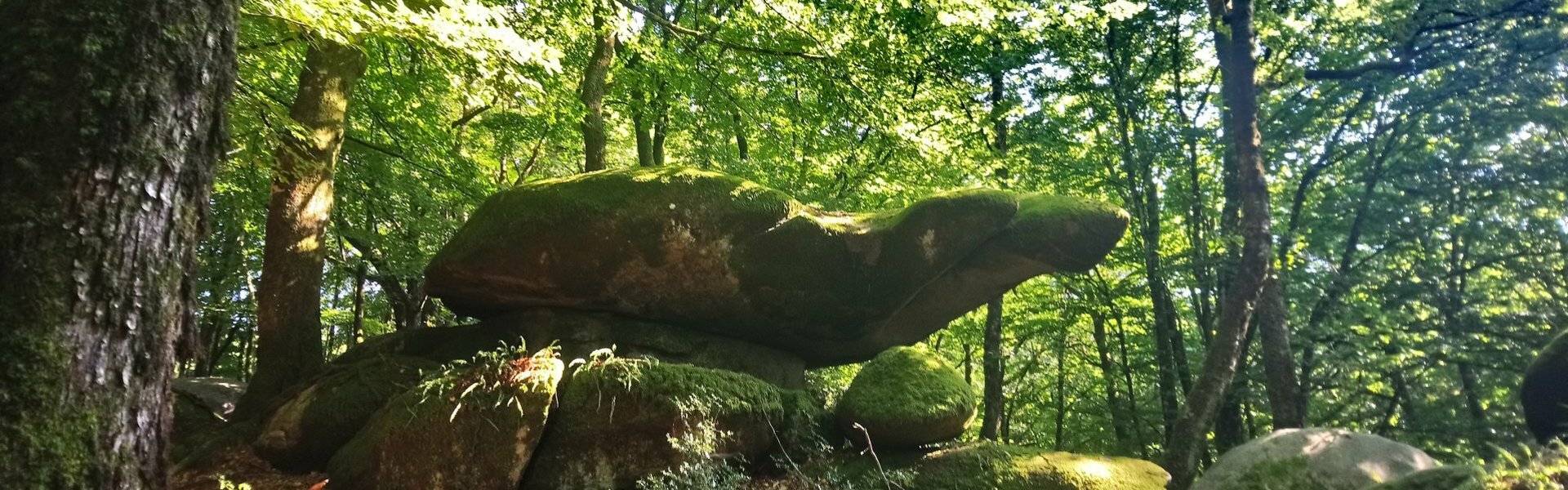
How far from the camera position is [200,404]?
25.6ft

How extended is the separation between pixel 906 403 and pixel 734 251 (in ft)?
7.58

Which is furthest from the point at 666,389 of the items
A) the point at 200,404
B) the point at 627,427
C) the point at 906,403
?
the point at 200,404

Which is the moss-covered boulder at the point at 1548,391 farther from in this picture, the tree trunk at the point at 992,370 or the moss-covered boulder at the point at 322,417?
the moss-covered boulder at the point at 322,417

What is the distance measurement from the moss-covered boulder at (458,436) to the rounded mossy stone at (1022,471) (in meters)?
3.25

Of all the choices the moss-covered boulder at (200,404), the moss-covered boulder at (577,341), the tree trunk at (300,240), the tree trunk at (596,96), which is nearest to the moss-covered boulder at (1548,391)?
the moss-covered boulder at (577,341)

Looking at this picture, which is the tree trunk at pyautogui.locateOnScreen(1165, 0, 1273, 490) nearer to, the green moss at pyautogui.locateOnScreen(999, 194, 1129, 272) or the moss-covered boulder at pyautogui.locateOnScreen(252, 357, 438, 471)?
the green moss at pyautogui.locateOnScreen(999, 194, 1129, 272)

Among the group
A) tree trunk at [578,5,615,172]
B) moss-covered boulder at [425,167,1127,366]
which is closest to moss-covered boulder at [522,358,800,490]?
moss-covered boulder at [425,167,1127,366]

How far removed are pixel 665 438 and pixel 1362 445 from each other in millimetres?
A: 5384

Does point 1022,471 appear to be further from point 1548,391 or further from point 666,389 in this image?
point 1548,391

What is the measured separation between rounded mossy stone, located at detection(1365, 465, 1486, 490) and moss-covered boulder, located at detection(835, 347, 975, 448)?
3.29 meters

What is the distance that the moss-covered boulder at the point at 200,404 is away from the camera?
7360 mm

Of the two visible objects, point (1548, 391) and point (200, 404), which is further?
point (1548, 391)

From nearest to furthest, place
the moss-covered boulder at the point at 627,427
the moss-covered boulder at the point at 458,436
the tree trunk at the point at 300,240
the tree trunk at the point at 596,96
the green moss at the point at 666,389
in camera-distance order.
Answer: the moss-covered boulder at the point at 458,436 < the moss-covered boulder at the point at 627,427 < the green moss at the point at 666,389 < the tree trunk at the point at 300,240 < the tree trunk at the point at 596,96

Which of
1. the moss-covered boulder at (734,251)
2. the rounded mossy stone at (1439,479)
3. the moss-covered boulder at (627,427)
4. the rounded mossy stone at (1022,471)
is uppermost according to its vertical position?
the moss-covered boulder at (734,251)
